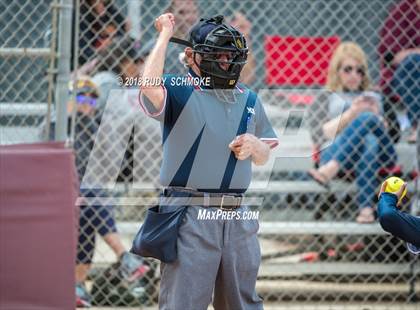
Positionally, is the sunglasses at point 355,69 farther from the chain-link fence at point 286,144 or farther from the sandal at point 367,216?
the sandal at point 367,216

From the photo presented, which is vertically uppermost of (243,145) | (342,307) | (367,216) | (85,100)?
(243,145)

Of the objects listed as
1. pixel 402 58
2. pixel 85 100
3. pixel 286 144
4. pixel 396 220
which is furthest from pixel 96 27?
pixel 396 220

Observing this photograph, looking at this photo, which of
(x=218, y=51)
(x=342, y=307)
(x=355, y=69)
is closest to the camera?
(x=218, y=51)

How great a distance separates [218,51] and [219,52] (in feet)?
0.03

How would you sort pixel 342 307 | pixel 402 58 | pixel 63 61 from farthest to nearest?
pixel 402 58 → pixel 342 307 → pixel 63 61

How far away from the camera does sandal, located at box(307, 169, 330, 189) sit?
667 centimetres

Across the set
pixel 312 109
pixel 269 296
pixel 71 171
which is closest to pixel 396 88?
pixel 312 109

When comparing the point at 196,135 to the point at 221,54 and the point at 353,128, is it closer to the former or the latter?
the point at 221,54

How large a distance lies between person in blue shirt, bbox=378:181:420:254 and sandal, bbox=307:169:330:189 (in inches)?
102

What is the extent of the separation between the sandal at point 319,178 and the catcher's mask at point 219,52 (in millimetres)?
2661

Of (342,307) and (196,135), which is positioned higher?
(196,135)

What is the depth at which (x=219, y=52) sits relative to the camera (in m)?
4.10

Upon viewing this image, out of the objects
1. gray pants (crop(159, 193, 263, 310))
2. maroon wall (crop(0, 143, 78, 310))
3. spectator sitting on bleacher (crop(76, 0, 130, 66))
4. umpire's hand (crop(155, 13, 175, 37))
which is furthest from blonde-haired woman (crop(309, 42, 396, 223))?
maroon wall (crop(0, 143, 78, 310))

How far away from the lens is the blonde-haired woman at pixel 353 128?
654 centimetres
